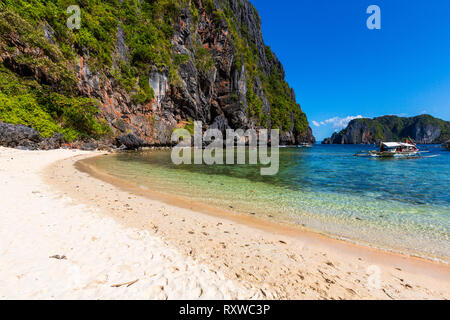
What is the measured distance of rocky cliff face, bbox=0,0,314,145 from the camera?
2516cm

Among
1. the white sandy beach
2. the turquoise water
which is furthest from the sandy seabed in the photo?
the turquoise water

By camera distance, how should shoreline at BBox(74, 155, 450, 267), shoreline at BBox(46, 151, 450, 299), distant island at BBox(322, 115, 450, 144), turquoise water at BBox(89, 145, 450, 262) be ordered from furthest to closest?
1. distant island at BBox(322, 115, 450, 144)
2. turquoise water at BBox(89, 145, 450, 262)
3. shoreline at BBox(74, 155, 450, 267)
4. shoreline at BBox(46, 151, 450, 299)

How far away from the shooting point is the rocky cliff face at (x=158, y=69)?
990 inches

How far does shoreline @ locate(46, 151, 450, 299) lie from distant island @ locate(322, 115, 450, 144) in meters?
188

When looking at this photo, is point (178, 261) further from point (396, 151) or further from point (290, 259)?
point (396, 151)

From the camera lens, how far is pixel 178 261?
3158 mm

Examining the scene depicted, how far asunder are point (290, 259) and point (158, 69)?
4362cm

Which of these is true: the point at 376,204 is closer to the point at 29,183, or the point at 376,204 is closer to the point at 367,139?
the point at 29,183

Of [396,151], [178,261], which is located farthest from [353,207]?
[396,151]

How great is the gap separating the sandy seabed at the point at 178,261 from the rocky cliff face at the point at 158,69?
26.1 meters

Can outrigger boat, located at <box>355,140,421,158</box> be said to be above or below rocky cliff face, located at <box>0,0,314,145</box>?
below

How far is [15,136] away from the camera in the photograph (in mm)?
18766

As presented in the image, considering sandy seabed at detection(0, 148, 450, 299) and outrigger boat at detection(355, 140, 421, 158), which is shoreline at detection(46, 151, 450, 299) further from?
outrigger boat at detection(355, 140, 421, 158)
